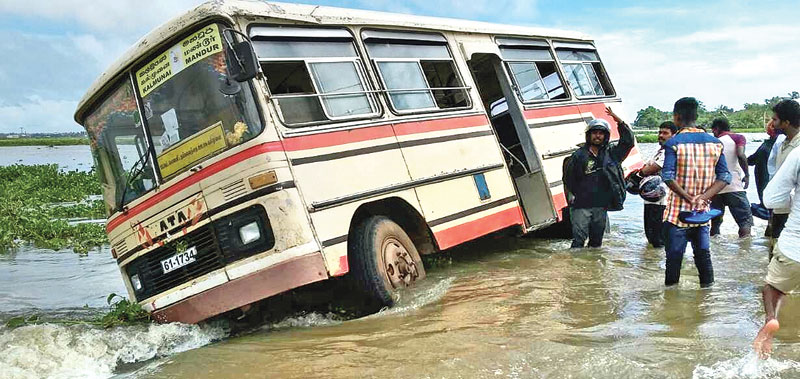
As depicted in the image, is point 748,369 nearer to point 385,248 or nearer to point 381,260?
point 381,260

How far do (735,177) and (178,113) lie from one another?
6.88 m

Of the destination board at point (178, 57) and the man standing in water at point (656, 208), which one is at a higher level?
the destination board at point (178, 57)

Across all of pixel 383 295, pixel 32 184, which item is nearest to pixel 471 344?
pixel 383 295

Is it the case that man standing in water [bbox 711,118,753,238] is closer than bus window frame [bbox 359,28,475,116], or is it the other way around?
bus window frame [bbox 359,28,475,116]

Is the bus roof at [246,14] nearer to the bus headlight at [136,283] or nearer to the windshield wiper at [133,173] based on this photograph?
the windshield wiper at [133,173]

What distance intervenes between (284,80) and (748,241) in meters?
6.45

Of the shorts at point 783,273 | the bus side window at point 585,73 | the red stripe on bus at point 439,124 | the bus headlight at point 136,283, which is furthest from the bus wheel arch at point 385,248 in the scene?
the bus side window at point 585,73

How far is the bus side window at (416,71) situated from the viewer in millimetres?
6363

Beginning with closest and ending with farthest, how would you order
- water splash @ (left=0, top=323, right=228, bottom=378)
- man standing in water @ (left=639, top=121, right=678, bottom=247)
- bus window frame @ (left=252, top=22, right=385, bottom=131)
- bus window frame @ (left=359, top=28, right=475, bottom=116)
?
1. water splash @ (left=0, top=323, right=228, bottom=378)
2. bus window frame @ (left=252, top=22, right=385, bottom=131)
3. bus window frame @ (left=359, top=28, right=475, bottom=116)
4. man standing in water @ (left=639, top=121, right=678, bottom=247)

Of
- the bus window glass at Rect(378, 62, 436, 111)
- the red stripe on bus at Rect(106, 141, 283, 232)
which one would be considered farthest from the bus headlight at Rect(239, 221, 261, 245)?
A: the bus window glass at Rect(378, 62, 436, 111)

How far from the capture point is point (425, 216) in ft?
20.3

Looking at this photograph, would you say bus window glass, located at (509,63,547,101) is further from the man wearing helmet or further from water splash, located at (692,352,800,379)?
water splash, located at (692,352,800,379)

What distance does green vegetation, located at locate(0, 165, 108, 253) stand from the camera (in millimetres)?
13016

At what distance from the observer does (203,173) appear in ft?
16.6
